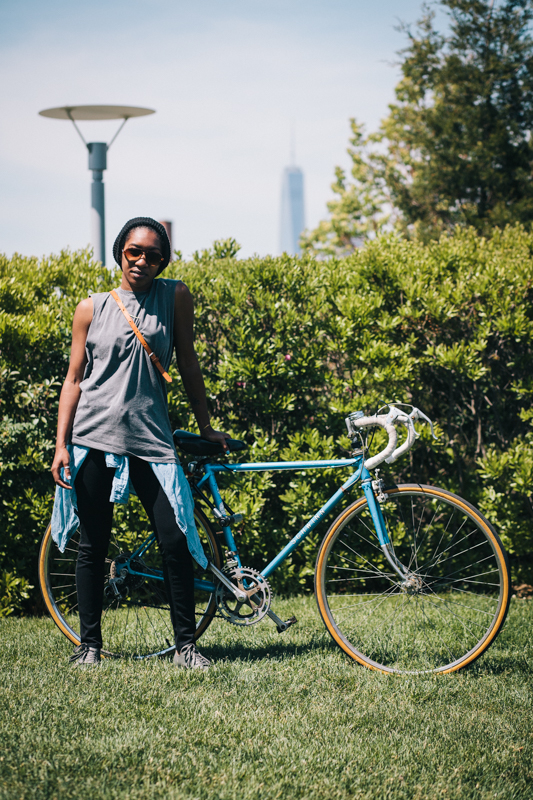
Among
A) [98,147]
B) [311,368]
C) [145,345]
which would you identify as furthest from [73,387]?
[98,147]

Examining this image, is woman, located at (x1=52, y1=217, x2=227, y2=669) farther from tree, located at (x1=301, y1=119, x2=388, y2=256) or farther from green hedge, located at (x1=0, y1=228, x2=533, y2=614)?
tree, located at (x1=301, y1=119, x2=388, y2=256)

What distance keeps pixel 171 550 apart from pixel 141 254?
140cm

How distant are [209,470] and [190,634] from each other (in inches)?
31.9

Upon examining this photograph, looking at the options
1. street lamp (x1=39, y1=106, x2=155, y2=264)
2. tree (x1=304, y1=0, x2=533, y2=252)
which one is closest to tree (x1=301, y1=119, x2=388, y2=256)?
tree (x1=304, y1=0, x2=533, y2=252)

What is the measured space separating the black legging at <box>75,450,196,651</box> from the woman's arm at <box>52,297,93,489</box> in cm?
11

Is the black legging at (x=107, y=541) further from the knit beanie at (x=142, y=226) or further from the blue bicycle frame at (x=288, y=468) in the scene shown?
the knit beanie at (x=142, y=226)

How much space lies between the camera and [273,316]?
15.5 ft

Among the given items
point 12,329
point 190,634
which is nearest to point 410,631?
Result: point 190,634

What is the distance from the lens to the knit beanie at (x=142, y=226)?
336 centimetres

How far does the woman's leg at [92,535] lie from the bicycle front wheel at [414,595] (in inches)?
42.5

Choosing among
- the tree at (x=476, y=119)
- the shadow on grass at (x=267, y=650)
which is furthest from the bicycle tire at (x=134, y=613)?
the tree at (x=476, y=119)

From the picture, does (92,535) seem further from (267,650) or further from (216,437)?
(267,650)

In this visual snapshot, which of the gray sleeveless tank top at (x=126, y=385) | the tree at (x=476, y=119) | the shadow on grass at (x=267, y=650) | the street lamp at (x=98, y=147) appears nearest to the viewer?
the gray sleeveless tank top at (x=126, y=385)

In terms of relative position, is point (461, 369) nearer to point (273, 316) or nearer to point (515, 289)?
→ point (515, 289)
